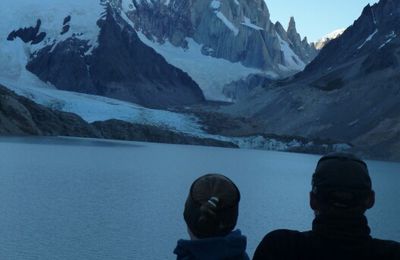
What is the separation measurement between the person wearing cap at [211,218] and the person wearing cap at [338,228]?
11.9 inches

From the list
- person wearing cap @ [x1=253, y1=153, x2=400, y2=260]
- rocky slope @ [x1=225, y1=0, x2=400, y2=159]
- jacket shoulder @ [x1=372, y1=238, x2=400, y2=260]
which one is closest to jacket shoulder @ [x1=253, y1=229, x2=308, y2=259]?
person wearing cap @ [x1=253, y1=153, x2=400, y2=260]

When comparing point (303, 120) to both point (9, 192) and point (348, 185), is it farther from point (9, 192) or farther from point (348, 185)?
point (348, 185)

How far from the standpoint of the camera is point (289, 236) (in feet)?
15.0

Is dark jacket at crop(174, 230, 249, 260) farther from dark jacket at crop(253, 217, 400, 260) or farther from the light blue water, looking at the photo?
the light blue water

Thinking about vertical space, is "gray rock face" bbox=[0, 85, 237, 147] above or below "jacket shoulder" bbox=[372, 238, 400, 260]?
above

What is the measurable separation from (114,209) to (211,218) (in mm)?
26922

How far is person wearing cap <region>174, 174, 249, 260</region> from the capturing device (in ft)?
15.2

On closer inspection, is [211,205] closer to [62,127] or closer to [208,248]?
[208,248]

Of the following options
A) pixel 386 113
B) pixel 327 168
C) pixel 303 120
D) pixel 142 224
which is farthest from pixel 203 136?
pixel 327 168

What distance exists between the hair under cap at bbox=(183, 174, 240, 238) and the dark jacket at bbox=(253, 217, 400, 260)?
0.32 meters

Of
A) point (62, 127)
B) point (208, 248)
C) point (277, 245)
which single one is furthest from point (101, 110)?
point (277, 245)

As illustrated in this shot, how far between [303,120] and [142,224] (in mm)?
139329

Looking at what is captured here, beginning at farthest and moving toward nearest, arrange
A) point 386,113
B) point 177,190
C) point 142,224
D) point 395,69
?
point 395,69, point 386,113, point 177,190, point 142,224

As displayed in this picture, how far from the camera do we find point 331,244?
14.9 ft
